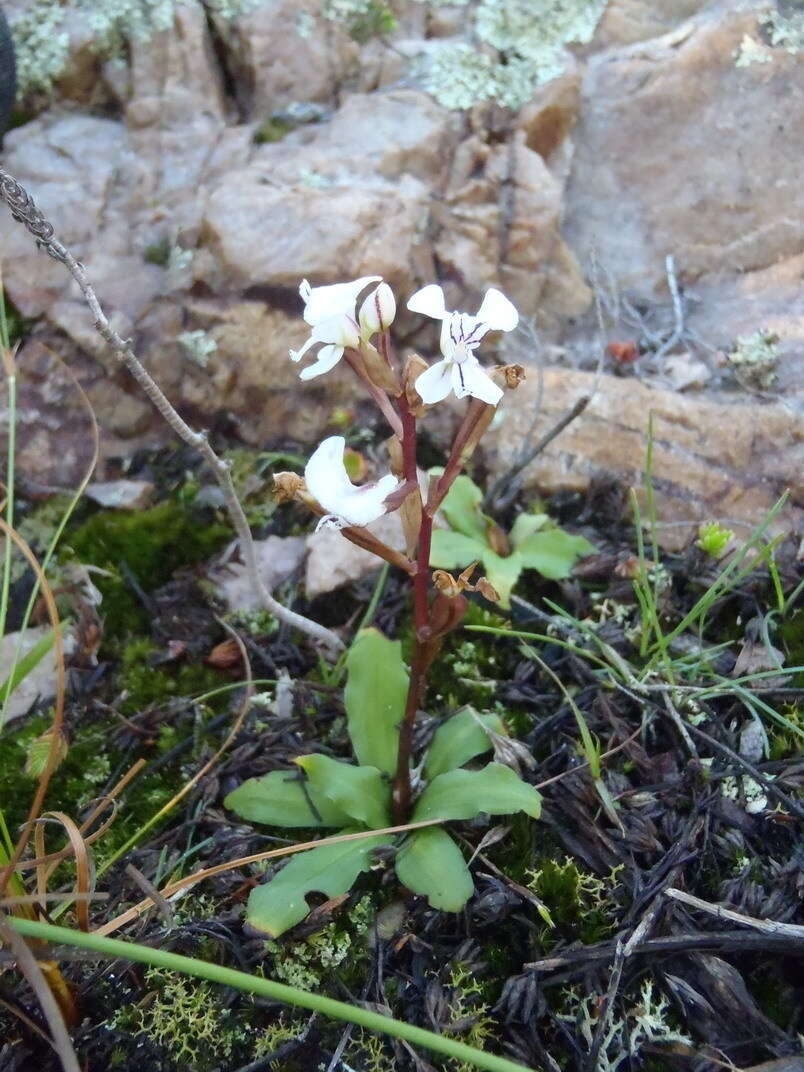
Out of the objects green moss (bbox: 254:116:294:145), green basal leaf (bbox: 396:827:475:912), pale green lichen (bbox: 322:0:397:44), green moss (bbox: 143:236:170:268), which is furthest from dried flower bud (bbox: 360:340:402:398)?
pale green lichen (bbox: 322:0:397:44)

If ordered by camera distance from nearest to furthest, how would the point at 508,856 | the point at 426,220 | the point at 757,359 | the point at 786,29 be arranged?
the point at 508,856
the point at 757,359
the point at 426,220
the point at 786,29

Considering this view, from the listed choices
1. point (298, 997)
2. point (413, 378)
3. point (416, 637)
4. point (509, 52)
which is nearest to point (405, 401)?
point (413, 378)

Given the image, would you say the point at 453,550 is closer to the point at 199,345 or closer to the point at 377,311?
the point at 377,311

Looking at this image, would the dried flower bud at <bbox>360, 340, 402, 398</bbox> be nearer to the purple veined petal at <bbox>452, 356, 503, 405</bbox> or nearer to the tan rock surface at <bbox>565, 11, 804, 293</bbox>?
the purple veined petal at <bbox>452, 356, 503, 405</bbox>

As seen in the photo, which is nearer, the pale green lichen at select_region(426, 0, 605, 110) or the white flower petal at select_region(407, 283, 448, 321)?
the white flower petal at select_region(407, 283, 448, 321)

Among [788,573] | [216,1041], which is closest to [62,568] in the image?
[216,1041]
